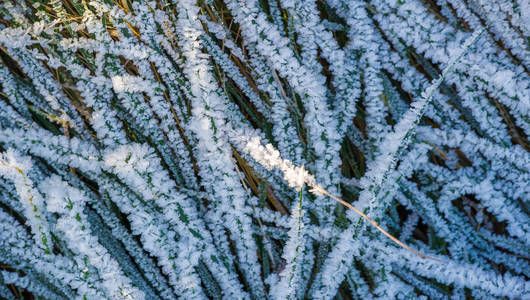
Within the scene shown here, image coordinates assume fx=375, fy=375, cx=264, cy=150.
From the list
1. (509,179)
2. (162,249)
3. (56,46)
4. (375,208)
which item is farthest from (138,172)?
(509,179)

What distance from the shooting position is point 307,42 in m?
0.63

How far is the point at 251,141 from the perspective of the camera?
57 centimetres

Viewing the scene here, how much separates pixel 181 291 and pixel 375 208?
1.19 feet

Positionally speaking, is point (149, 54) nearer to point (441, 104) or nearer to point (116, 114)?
Result: point (116, 114)

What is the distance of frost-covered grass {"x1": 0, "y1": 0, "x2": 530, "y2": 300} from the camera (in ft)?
1.96

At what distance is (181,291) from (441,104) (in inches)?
23.0

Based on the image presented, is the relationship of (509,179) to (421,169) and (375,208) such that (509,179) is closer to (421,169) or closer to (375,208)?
(421,169)

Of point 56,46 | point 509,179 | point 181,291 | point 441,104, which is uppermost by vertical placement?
point 56,46

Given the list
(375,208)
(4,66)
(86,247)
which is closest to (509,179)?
(375,208)

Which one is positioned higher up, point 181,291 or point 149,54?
point 149,54

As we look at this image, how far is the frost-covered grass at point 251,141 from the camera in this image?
23.6 inches

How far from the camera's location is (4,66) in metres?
0.67

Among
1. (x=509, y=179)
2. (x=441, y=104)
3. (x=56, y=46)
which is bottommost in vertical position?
(x=509, y=179)

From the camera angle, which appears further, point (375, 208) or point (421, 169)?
point (421, 169)
